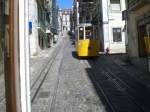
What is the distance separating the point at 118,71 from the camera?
66.1 ft

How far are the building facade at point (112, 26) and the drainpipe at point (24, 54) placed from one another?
115 ft

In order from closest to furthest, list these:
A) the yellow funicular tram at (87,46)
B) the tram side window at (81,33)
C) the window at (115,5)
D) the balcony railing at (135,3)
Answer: the balcony railing at (135,3)
the yellow funicular tram at (87,46)
the tram side window at (81,33)
the window at (115,5)

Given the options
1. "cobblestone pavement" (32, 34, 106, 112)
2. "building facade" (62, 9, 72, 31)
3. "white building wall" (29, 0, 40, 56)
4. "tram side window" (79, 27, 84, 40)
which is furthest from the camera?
"building facade" (62, 9, 72, 31)

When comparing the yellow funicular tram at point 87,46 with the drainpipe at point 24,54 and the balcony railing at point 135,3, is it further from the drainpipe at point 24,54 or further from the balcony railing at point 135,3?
the drainpipe at point 24,54

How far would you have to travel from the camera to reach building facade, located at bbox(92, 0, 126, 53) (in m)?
37.9

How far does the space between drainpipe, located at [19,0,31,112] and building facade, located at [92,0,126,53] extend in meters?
35.0

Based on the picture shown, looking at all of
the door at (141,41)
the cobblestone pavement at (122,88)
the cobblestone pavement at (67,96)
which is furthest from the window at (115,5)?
the cobblestone pavement at (67,96)

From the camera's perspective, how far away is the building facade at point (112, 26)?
3794 centimetres

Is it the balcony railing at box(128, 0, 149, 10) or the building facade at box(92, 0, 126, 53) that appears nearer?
the balcony railing at box(128, 0, 149, 10)

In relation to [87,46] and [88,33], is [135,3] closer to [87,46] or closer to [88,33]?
[87,46]

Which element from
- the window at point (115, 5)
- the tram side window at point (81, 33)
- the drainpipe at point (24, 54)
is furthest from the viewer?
the window at point (115, 5)

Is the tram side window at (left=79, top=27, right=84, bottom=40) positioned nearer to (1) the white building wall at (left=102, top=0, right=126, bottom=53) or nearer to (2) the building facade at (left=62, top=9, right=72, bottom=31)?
(1) the white building wall at (left=102, top=0, right=126, bottom=53)

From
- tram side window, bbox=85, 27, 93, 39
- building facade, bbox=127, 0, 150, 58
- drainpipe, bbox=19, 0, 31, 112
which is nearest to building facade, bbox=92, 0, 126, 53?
tram side window, bbox=85, 27, 93, 39

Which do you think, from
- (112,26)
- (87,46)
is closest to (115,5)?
(112,26)
